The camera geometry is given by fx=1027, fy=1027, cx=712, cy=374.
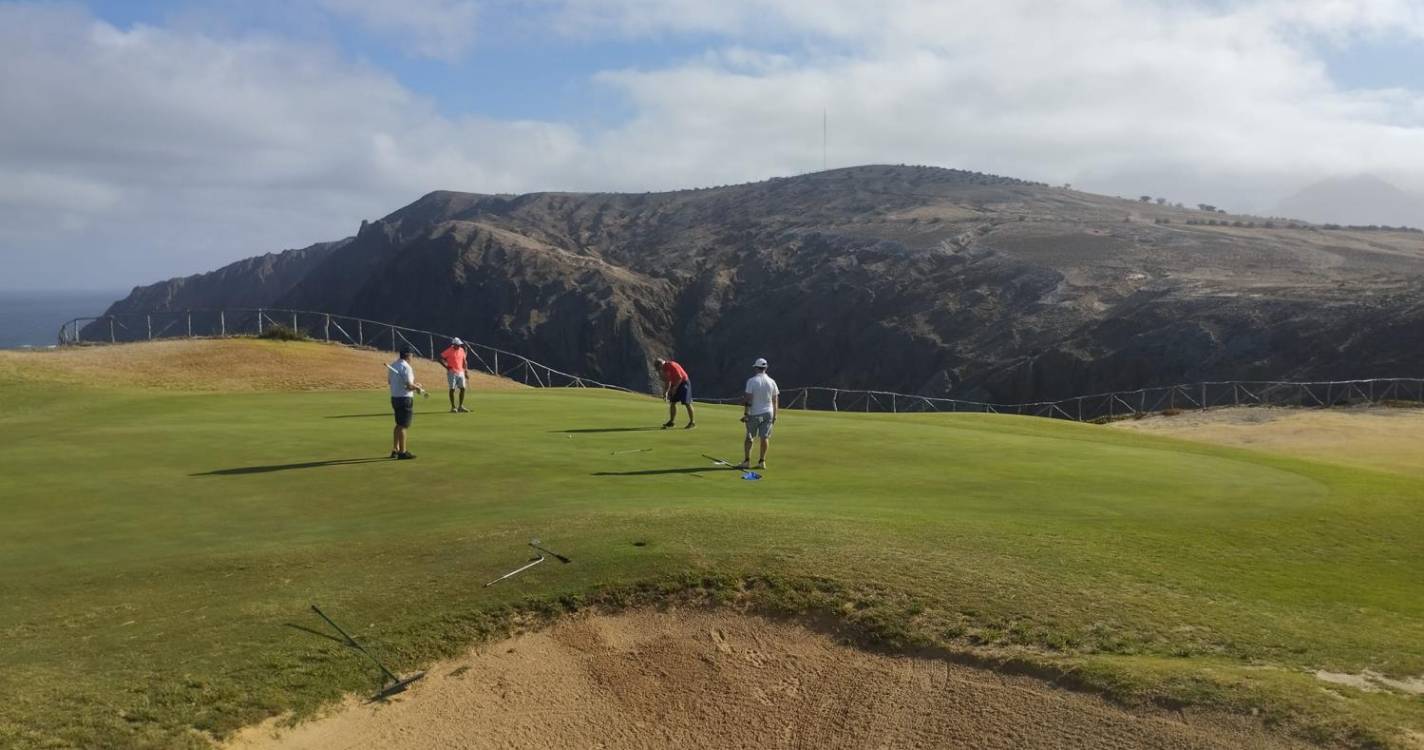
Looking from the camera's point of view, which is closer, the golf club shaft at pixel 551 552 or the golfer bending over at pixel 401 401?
the golf club shaft at pixel 551 552

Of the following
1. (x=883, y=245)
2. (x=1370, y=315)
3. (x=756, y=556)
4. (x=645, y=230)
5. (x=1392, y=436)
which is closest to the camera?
(x=756, y=556)

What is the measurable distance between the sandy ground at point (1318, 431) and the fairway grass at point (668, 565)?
13.7m

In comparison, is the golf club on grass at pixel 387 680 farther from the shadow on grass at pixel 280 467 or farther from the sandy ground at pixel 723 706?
the shadow on grass at pixel 280 467

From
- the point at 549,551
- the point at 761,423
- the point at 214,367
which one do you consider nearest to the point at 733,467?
the point at 761,423

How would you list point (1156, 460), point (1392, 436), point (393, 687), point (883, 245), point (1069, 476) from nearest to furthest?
point (393, 687) < point (1069, 476) < point (1156, 460) < point (1392, 436) < point (883, 245)

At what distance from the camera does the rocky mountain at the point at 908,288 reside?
77.2 meters

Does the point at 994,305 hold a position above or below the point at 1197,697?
above

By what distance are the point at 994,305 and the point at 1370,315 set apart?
1423 inches

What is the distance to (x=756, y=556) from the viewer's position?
39.6ft

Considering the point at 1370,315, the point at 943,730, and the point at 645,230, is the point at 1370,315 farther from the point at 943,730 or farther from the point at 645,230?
the point at 645,230

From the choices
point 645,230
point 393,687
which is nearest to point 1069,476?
point 393,687

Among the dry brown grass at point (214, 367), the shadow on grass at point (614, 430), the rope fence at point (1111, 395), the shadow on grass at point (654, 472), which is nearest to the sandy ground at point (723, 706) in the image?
the shadow on grass at point (654, 472)

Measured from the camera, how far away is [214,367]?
41.8 meters

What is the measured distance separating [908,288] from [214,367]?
8318 centimetres
